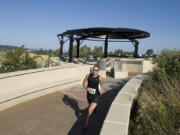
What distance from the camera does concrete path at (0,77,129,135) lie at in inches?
144

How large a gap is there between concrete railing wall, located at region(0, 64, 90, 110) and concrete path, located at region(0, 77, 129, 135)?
26 cm

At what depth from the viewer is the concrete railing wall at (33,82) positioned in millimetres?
4746

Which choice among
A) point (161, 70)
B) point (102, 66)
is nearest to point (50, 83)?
point (161, 70)

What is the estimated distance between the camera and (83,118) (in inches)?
173

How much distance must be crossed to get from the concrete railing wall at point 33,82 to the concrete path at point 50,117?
261mm

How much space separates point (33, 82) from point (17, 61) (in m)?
1.90

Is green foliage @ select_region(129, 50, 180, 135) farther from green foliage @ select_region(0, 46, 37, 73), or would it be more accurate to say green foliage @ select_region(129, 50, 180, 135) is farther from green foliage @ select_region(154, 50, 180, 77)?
green foliage @ select_region(0, 46, 37, 73)

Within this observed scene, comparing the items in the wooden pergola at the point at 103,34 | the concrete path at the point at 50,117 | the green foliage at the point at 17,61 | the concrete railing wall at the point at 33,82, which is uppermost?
the wooden pergola at the point at 103,34

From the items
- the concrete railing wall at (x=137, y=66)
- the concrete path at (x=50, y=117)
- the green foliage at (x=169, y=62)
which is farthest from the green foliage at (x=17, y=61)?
the concrete railing wall at (x=137, y=66)

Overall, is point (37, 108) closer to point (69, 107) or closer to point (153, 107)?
point (69, 107)

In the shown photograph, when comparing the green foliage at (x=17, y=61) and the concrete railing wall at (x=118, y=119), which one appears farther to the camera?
the green foliage at (x=17, y=61)

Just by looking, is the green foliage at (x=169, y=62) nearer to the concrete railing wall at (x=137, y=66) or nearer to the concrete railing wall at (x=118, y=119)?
the concrete railing wall at (x=118, y=119)

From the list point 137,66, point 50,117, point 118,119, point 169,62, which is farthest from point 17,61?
point 137,66

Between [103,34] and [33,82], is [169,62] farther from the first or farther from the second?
[103,34]
